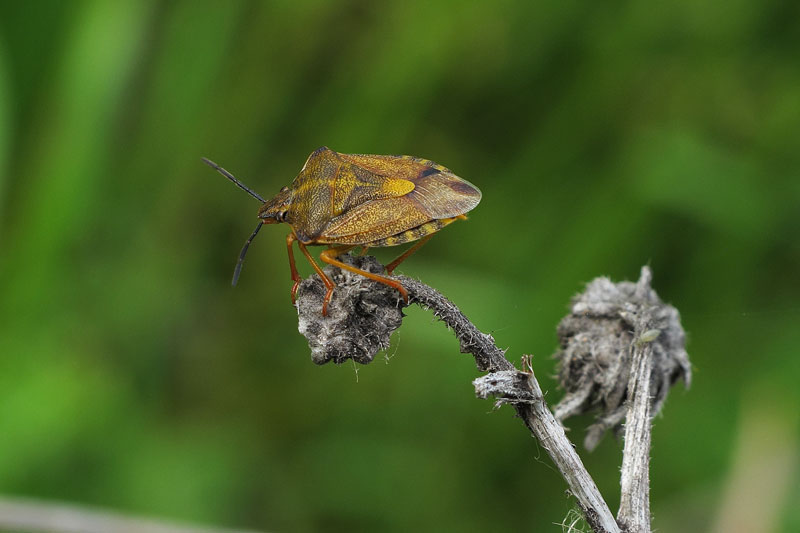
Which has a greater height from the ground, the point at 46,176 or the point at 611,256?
the point at 611,256

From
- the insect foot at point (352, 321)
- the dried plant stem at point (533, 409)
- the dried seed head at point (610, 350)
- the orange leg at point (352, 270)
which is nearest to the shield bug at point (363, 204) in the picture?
the orange leg at point (352, 270)

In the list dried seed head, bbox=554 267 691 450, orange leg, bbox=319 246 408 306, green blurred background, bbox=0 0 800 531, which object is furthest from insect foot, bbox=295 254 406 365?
green blurred background, bbox=0 0 800 531

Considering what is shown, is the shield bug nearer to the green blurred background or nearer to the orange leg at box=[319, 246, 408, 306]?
the orange leg at box=[319, 246, 408, 306]

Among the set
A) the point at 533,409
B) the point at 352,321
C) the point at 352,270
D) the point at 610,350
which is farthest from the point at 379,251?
the point at 533,409

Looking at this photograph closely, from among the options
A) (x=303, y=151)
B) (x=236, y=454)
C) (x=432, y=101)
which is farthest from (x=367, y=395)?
(x=432, y=101)

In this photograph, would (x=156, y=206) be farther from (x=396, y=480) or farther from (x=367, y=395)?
(x=396, y=480)

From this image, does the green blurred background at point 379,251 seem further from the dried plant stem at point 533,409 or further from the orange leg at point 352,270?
the dried plant stem at point 533,409
